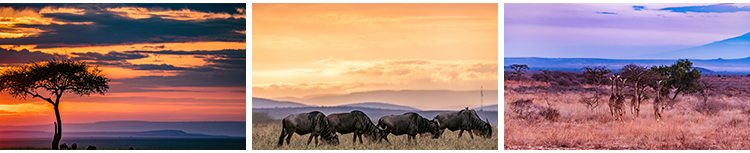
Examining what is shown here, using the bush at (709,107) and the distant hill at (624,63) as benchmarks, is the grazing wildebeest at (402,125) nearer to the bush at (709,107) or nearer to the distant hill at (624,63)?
the distant hill at (624,63)

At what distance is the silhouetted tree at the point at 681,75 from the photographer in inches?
722

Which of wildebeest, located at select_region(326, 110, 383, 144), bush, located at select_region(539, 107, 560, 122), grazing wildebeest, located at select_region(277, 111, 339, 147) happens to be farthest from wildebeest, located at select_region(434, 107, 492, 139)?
grazing wildebeest, located at select_region(277, 111, 339, 147)

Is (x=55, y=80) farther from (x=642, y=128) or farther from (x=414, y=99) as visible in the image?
(x=642, y=128)

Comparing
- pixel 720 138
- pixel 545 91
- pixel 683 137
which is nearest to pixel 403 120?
pixel 683 137

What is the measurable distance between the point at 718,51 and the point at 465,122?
28.1 ft

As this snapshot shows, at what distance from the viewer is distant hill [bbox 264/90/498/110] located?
50.0 ft

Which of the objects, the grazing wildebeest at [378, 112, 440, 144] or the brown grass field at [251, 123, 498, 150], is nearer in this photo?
the brown grass field at [251, 123, 498, 150]

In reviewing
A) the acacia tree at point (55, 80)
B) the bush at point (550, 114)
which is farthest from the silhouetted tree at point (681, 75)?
the acacia tree at point (55, 80)

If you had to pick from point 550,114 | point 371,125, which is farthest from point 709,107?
point 371,125

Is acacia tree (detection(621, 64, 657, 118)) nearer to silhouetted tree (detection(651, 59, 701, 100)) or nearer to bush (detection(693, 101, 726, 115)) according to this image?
silhouetted tree (detection(651, 59, 701, 100))

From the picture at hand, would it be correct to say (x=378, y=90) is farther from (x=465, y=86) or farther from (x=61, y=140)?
Answer: (x=61, y=140)

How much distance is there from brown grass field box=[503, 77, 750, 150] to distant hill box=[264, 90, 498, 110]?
1.20 meters

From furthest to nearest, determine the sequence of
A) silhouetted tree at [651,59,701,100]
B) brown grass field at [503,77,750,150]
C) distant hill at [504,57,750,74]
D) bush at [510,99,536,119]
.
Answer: silhouetted tree at [651,59,701,100] < distant hill at [504,57,750,74] < bush at [510,99,536,119] < brown grass field at [503,77,750,150]

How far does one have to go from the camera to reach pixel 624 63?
17734mm
